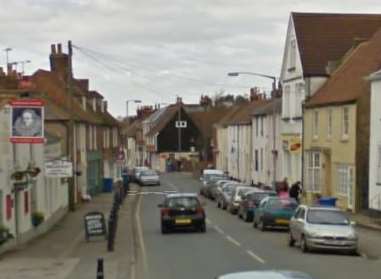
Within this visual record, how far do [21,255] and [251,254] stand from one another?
23.1 feet

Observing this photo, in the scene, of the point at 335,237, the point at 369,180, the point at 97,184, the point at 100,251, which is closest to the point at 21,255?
the point at 100,251

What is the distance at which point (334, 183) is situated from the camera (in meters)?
52.9

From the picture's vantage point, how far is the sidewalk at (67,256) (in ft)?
78.4

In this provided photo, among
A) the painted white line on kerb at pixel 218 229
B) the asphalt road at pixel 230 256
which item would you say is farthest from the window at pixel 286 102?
the painted white line on kerb at pixel 218 229

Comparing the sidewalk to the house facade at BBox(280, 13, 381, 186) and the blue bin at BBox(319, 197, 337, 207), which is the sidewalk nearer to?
the blue bin at BBox(319, 197, 337, 207)

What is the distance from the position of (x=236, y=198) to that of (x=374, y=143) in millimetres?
10160

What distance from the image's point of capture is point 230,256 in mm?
28016

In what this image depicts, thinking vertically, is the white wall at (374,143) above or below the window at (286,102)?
below

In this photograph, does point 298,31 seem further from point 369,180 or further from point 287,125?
point 369,180

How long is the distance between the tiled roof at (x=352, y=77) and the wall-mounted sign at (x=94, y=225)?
1772cm

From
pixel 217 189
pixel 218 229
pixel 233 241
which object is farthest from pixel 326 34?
pixel 233 241

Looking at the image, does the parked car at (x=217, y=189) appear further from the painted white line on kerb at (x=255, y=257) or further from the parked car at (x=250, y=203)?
the painted white line on kerb at (x=255, y=257)

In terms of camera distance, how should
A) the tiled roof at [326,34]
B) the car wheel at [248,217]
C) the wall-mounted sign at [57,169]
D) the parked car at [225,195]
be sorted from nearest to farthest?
the wall-mounted sign at [57,169]
the car wheel at [248,217]
the parked car at [225,195]
the tiled roof at [326,34]

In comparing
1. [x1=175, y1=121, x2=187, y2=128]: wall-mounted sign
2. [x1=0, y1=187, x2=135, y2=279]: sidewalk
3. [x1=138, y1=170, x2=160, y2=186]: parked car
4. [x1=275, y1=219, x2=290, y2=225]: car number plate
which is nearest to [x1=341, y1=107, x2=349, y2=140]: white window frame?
[x1=275, y1=219, x2=290, y2=225]: car number plate
